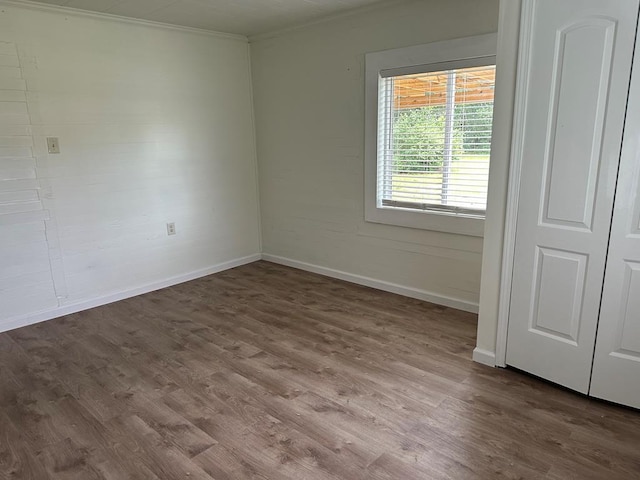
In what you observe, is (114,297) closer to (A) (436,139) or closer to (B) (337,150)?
(B) (337,150)

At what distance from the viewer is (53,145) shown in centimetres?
347

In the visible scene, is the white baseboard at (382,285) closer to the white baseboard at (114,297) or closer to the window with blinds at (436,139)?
the white baseboard at (114,297)

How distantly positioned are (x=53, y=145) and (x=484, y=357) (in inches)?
141

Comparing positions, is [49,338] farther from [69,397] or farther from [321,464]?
[321,464]

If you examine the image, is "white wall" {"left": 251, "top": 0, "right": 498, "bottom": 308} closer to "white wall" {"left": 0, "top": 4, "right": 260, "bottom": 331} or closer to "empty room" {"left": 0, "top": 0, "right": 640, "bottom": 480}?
"empty room" {"left": 0, "top": 0, "right": 640, "bottom": 480}

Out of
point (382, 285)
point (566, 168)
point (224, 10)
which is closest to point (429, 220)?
point (382, 285)

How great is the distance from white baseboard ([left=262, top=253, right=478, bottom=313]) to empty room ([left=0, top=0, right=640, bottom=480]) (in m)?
0.02

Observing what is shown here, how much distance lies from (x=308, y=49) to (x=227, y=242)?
2192mm

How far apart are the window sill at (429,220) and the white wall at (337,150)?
7cm

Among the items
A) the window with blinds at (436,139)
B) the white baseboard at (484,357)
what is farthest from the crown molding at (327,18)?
the white baseboard at (484,357)

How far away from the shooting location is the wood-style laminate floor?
195cm

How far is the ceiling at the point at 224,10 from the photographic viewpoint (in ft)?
11.0

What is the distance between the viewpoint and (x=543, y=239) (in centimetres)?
240

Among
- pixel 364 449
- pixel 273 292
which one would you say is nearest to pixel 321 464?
pixel 364 449
